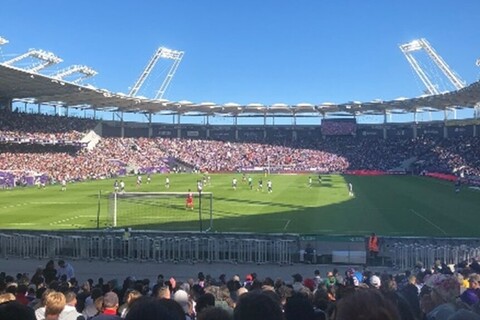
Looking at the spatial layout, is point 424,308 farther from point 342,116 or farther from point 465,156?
point 342,116

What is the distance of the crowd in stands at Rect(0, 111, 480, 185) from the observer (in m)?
72.8

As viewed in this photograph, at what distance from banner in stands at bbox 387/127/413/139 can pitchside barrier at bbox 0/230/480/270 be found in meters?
86.1

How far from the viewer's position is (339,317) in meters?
3.12

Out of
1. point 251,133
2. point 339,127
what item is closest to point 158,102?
point 251,133

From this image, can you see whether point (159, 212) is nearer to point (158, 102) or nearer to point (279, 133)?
point (158, 102)

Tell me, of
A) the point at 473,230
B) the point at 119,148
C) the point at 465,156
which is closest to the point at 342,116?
the point at 465,156

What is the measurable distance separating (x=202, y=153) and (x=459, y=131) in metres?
48.9

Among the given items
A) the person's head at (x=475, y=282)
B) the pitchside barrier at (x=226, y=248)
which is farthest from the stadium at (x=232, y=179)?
the person's head at (x=475, y=282)

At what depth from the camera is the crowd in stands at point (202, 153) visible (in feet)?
239

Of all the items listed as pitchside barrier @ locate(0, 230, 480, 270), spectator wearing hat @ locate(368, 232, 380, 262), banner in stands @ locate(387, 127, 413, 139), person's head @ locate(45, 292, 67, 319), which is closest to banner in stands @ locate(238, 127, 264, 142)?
banner in stands @ locate(387, 127, 413, 139)

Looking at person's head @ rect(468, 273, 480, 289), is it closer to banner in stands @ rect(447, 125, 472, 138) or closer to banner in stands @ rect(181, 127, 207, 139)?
banner in stands @ rect(447, 125, 472, 138)

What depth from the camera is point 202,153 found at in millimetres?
103562

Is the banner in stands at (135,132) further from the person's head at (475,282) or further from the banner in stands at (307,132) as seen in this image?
the person's head at (475,282)

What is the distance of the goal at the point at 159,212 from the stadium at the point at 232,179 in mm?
164
